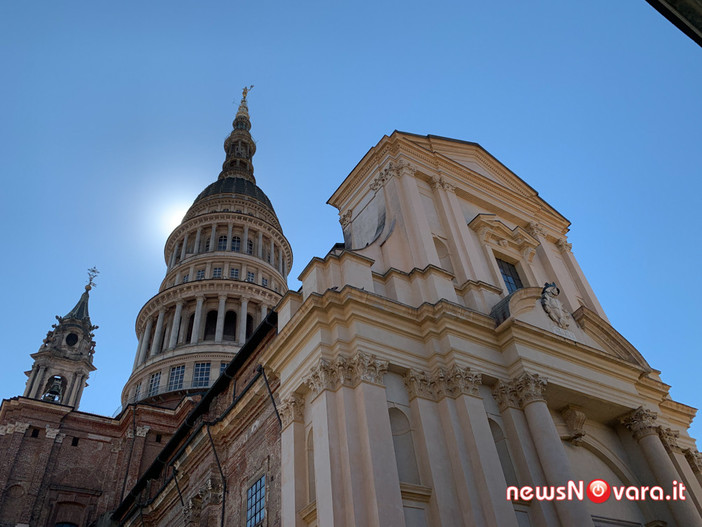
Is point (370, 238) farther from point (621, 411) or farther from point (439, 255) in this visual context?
point (621, 411)

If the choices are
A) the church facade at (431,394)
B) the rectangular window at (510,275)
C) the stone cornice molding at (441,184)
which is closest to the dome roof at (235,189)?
the church facade at (431,394)

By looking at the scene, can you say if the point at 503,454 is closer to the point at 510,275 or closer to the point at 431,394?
the point at 431,394

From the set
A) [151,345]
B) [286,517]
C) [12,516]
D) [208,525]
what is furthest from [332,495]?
[151,345]

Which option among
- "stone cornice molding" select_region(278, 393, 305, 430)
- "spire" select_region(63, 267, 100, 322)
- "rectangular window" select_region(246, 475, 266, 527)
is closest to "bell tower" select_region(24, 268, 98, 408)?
"spire" select_region(63, 267, 100, 322)

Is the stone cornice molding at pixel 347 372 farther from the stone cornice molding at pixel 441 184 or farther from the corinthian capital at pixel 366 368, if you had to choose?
the stone cornice molding at pixel 441 184

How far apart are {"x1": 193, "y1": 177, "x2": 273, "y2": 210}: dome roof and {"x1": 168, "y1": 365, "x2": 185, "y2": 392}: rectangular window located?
20.7m

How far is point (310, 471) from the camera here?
46.2ft

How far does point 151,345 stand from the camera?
4534 cm

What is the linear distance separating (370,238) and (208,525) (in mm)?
10743

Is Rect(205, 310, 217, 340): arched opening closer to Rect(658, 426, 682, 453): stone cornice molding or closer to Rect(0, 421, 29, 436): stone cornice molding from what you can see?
Rect(0, 421, 29, 436): stone cornice molding

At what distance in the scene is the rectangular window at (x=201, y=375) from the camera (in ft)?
132

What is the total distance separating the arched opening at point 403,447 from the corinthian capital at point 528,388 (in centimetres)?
347

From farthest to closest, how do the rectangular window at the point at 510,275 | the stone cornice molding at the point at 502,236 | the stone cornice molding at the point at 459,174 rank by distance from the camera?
the stone cornice molding at the point at 459,174 → the stone cornice molding at the point at 502,236 → the rectangular window at the point at 510,275

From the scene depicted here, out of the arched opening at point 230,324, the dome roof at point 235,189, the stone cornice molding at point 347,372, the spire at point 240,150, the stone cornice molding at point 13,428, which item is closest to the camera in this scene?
the stone cornice molding at point 347,372
